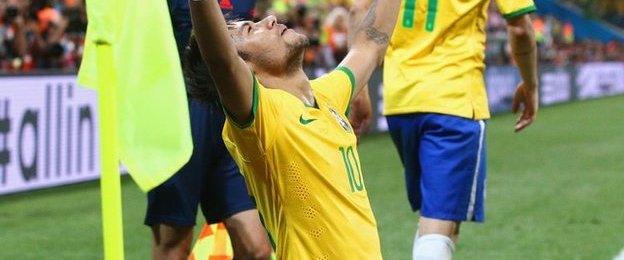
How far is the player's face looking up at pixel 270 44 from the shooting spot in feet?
13.6

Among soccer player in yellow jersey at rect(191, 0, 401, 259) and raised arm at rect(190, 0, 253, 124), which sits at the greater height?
raised arm at rect(190, 0, 253, 124)

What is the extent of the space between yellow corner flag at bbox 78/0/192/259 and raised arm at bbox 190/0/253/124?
376 millimetres

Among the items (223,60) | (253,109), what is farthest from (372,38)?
(223,60)

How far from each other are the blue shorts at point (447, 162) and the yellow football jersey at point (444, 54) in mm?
62

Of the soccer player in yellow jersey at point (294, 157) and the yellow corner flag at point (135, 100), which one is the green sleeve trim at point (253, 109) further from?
the yellow corner flag at point (135, 100)

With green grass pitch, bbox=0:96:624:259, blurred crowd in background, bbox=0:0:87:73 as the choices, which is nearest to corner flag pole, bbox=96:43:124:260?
green grass pitch, bbox=0:96:624:259

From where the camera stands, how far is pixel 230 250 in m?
6.48

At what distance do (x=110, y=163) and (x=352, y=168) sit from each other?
50.9 inches

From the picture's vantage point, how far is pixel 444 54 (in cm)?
604

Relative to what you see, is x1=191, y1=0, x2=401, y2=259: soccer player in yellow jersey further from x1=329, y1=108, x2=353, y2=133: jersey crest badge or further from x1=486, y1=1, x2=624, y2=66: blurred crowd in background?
x1=486, y1=1, x2=624, y2=66: blurred crowd in background

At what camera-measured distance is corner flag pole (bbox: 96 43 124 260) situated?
3.11 metres

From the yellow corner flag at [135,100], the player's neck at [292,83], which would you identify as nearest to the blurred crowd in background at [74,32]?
the player's neck at [292,83]

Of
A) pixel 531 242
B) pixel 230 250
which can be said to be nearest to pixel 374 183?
pixel 531 242

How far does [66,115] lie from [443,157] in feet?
20.8
